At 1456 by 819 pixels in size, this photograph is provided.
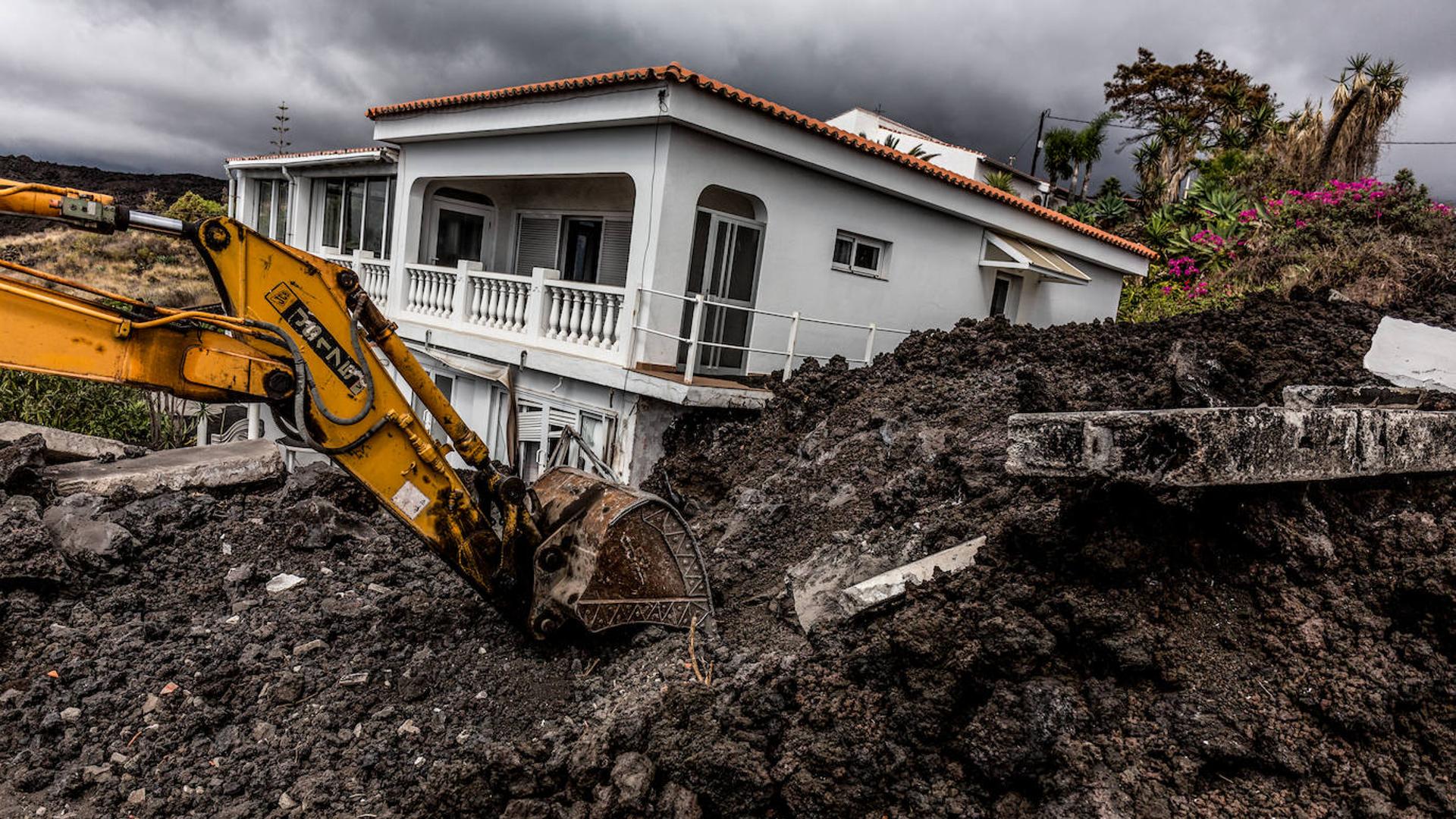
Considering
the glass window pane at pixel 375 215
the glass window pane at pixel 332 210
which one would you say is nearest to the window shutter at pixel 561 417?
the glass window pane at pixel 375 215

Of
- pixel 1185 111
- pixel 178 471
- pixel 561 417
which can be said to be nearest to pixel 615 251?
pixel 561 417

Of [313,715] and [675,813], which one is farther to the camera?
[313,715]

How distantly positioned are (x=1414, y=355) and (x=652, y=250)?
759 centimetres

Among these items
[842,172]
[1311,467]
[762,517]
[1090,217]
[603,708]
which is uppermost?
[1090,217]

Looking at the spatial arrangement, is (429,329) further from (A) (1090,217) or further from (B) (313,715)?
(A) (1090,217)

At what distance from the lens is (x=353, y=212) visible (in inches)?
703

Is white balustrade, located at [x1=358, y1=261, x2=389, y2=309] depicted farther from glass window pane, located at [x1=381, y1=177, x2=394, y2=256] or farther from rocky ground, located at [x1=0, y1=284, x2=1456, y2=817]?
rocky ground, located at [x1=0, y1=284, x2=1456, y2=817]

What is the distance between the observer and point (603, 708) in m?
4.81

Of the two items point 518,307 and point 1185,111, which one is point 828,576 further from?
point 1185,111

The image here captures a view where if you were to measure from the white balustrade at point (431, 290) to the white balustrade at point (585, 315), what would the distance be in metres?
2.35

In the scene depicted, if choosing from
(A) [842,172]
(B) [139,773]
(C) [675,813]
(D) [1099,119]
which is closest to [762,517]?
(C) [675,813]

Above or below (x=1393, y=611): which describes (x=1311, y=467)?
above

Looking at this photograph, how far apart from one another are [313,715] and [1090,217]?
89.6 feet

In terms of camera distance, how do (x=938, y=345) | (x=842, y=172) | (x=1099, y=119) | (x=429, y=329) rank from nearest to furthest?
(x=938, y=345) → (x=842, y=172) → (x=429, y=329) → (x=1099, y=119)
